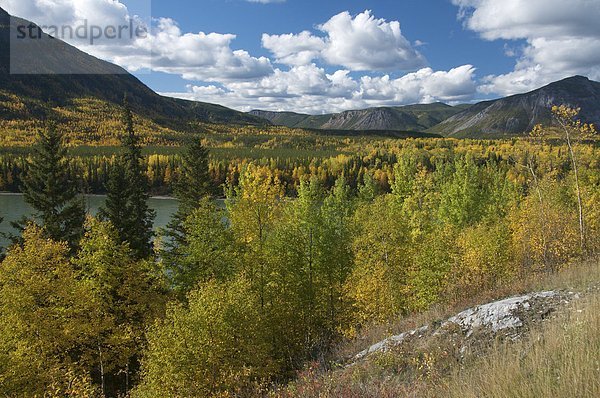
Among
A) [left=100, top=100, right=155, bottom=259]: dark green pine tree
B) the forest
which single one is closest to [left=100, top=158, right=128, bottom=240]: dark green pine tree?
[left=100, top=100, right=155, bottom=259]: dark green pine tree

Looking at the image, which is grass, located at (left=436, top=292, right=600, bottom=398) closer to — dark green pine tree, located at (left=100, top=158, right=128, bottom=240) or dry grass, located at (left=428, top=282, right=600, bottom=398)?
dry grass, located at (left=428, top=282, right=600, bottom=398)

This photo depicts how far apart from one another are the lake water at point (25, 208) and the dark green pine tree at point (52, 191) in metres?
37.0

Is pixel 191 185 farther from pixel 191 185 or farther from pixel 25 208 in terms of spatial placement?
pixel 25 208

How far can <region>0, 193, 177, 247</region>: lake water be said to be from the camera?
77.4m

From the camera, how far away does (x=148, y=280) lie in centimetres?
2689

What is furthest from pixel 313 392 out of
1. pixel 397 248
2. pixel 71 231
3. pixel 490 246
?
pixel 71 231

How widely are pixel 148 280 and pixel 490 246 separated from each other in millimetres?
22280

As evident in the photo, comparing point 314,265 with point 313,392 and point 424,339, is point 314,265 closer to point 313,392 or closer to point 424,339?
point 424,339

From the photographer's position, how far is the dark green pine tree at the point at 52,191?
31125mm

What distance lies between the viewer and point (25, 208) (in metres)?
96.9

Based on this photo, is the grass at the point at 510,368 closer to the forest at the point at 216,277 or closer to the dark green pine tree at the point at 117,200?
the forest at the point at 216,277

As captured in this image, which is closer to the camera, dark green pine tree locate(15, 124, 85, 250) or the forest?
the forest

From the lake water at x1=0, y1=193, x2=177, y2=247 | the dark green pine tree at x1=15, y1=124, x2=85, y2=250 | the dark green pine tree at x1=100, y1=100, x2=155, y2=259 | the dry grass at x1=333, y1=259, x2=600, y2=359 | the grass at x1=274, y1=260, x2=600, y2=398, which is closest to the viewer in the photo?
the grass at x1=274, y1=260, x2=600, y2=398

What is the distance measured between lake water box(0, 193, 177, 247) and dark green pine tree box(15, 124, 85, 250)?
3697 centimetres
